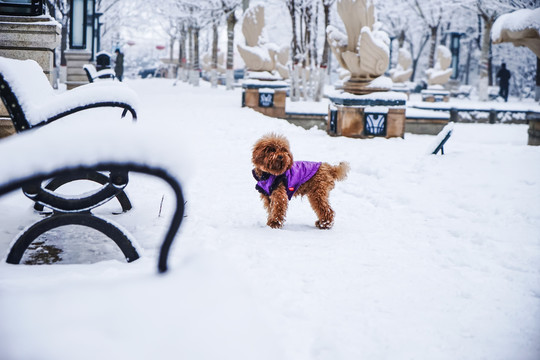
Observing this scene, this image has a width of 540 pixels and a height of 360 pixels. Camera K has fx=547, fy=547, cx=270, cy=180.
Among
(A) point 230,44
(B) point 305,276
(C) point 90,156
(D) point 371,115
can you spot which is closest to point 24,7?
(B) point 305,276

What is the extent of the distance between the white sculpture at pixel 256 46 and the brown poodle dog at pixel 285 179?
11651mm

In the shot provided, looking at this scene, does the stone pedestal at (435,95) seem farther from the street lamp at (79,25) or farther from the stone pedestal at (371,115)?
the stone pedestal at (371,115)

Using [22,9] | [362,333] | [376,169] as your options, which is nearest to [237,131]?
[376,169]

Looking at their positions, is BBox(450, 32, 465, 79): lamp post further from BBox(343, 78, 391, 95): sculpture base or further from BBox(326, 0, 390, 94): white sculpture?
BBox(343, 78, 391, 95): sculpture base

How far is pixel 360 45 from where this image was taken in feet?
33.8

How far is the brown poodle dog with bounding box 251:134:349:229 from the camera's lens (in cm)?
400

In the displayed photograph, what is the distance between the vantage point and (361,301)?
8.77 feet

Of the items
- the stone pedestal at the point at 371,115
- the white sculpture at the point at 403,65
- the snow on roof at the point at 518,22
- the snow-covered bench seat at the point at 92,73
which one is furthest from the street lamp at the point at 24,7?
the white sculpture at the point at 403,65

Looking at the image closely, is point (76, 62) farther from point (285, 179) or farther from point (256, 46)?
point (285, 179)

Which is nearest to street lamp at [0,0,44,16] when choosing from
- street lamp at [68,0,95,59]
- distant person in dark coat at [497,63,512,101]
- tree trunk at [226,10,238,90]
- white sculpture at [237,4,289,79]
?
white sculpture at [237,4,289,79]

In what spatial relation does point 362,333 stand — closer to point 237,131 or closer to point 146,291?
point 146,291

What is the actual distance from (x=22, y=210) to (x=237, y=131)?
6117 millimetres

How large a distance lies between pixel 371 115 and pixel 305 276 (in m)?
7.45

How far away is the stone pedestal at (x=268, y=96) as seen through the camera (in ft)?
48.6
